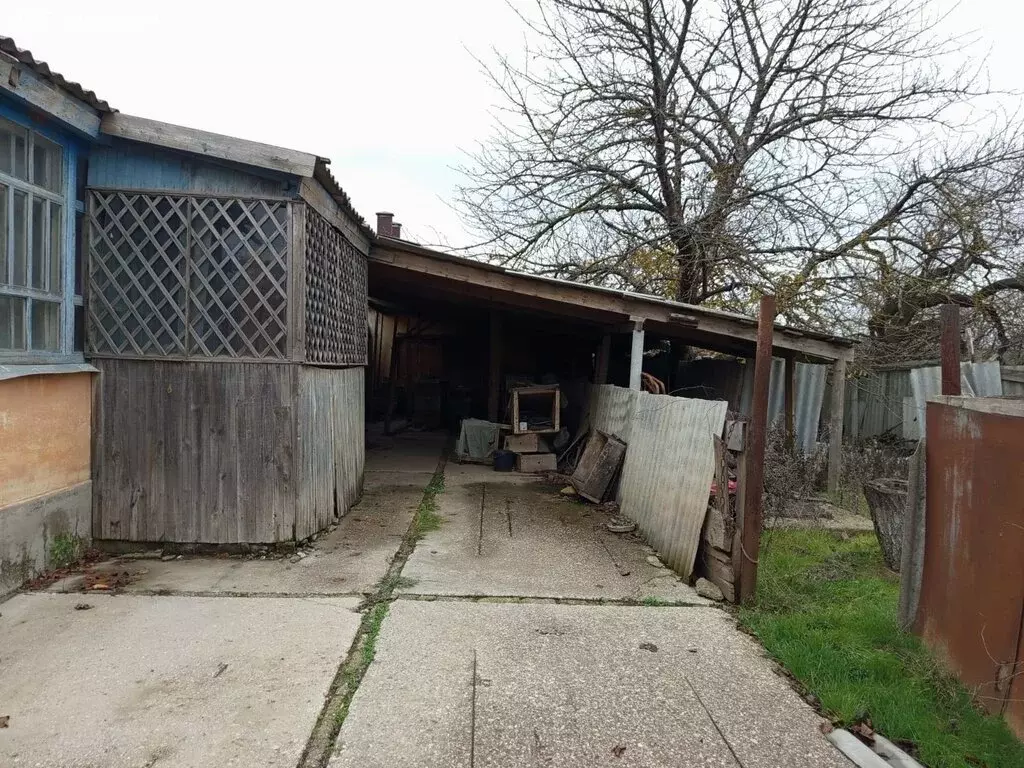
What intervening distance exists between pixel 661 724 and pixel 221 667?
2.29m

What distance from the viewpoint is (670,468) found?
5.66 m

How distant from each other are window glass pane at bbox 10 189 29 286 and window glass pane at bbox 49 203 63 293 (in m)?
0.30

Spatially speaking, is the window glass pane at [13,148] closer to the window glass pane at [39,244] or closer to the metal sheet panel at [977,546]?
the window glass pane at [39,244]

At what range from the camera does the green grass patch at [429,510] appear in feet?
20.7

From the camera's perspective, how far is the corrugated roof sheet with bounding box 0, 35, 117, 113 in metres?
3.65

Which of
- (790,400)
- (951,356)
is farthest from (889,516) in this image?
(790,400)

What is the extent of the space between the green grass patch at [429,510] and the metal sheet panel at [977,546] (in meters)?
4.15

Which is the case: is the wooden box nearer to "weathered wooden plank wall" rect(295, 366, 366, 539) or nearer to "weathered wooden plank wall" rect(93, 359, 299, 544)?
"weathered wooden plank wall" rect(295, 366, 366, 539)

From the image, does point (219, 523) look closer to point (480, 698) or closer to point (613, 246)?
point (480, 698)

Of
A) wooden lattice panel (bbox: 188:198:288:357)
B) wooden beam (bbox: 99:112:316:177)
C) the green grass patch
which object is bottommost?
the green grass patch

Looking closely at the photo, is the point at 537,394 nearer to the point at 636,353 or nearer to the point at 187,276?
the point at 636,353

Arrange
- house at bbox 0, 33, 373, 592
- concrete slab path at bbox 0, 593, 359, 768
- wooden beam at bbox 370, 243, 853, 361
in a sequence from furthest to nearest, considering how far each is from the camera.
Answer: wooden beam at bbox 370, 243, 853, 361 < house at bbox 0, 33, 373, 592 < concrete slab path at bbox 0, 593, 359, 768

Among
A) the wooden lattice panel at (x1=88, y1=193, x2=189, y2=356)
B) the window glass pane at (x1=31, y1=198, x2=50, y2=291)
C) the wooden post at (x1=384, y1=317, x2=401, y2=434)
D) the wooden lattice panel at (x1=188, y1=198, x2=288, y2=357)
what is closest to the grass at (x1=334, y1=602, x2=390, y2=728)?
the wooden lattice panel at (x1=188, y1=198, x2=288, y2=357)

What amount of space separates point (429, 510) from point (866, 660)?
4.65 metres
